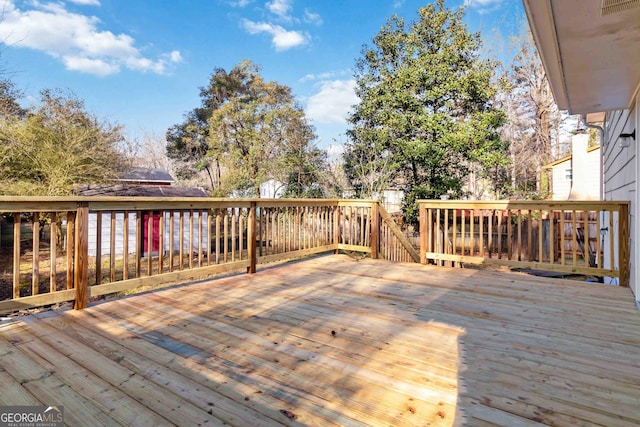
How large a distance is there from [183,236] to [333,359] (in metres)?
2.52

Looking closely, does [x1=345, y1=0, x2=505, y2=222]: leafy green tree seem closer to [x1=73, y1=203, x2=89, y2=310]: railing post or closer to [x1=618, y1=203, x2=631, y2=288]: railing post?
[x1=618, y1=203, x2=631, y2=288]: railing post

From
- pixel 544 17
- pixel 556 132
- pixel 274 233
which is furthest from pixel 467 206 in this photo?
pixel 556 132

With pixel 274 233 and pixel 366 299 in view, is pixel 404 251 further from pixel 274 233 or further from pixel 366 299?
pixel 366 299

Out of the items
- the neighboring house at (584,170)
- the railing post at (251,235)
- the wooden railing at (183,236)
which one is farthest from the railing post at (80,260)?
the neighboring house at (584,170)

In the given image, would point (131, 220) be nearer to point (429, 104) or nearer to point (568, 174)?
point (429, 104)

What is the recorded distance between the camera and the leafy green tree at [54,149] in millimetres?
8828

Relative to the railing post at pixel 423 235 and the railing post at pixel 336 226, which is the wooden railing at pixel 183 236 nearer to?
the railing post at pixel 336 226

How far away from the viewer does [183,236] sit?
3.73 metres

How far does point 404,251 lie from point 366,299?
3.05 metres

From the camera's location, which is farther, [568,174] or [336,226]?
[568,174]

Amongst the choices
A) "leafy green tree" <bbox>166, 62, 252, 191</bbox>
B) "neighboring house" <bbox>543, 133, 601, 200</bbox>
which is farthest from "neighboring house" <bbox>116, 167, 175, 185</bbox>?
"neighboring house" <bbox>543, 133, 601, 200</bbox>

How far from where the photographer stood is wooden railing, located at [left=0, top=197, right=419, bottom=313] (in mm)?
2436

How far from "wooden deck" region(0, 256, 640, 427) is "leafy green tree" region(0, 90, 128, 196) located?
28.5 feet

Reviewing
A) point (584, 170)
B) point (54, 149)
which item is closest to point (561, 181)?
point (584, 170)
